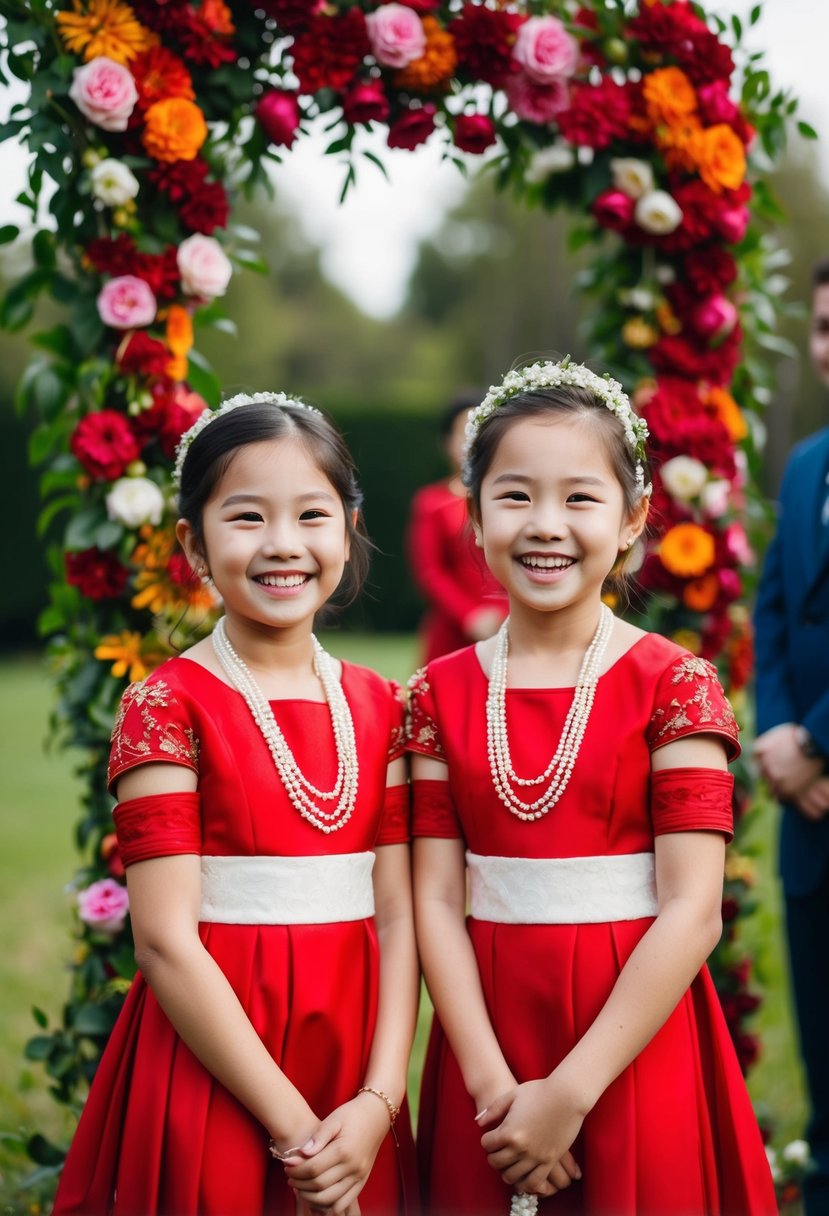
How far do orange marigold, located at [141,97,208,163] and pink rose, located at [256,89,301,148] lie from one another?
181 mm

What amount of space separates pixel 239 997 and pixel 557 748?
72 centimetres

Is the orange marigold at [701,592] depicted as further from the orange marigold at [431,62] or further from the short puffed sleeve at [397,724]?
the orange marigold at [431,62]

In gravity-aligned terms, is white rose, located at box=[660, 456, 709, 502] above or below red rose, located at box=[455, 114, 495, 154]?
below

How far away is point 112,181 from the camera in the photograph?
2.93m

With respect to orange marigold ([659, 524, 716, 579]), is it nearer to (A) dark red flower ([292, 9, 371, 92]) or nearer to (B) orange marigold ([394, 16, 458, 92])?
(B) orange marigold ([394, 16, 458, 92])

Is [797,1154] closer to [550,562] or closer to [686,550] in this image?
[686,550]

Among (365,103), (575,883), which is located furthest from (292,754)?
(365,103)

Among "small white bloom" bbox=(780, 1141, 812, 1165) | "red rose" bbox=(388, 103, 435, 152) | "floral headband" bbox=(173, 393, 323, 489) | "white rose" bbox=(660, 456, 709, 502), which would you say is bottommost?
"small white bloom" bbox=(780, 1141, 812, 1165)

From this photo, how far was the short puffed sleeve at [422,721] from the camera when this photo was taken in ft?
7.85

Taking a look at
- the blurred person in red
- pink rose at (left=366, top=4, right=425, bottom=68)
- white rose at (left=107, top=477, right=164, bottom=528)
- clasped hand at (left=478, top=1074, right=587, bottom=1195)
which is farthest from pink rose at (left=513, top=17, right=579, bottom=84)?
the blurred person in red

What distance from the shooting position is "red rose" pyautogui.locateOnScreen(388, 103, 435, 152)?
3205mm

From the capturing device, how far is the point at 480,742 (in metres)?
2.33

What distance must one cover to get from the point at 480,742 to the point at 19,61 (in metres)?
1.92

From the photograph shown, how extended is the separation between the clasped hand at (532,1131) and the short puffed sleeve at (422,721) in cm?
62
